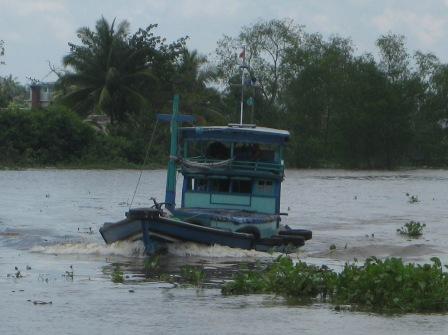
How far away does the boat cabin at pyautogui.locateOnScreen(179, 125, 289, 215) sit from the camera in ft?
76.0

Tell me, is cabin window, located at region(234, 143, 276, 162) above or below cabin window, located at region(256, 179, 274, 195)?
above

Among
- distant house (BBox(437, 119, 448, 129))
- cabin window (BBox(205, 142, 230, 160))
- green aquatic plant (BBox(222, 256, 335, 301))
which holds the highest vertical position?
distant house (BBox(437, 119, 448, 129))

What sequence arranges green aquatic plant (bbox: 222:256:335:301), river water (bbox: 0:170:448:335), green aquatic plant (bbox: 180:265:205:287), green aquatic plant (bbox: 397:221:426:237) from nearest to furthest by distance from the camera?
river water (bbox: 0:170:448:335)
green aquatic plant (bbox: 222:256:335:301)
green aquatic plant (bbox: 180:265:205:287)
green aquatic plant (bbox: 397:221:426:237)

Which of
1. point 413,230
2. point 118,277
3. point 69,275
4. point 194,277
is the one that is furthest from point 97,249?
point 413,230

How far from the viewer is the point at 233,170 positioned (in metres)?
23.1

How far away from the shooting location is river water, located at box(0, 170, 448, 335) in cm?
1276

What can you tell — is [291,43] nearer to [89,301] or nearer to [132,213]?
[132,213]

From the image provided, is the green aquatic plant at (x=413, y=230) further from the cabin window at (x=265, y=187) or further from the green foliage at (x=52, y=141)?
the green foliage at (x=52, y=141)

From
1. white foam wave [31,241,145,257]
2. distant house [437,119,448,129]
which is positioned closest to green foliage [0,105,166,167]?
distant house [437,119,448,129]

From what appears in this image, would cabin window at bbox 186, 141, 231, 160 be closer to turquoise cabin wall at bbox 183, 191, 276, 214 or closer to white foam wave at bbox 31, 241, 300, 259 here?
turquoise cabin wall at bbox 183, 191, 276, 214

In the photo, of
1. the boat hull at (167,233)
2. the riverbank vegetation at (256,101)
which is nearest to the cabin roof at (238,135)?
the boat hull at (167,233)

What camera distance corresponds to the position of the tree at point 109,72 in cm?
6081

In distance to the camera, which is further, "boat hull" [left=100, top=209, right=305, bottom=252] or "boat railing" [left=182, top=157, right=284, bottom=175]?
"boat railing" [left=182, top=157, right=284, bottom=175]

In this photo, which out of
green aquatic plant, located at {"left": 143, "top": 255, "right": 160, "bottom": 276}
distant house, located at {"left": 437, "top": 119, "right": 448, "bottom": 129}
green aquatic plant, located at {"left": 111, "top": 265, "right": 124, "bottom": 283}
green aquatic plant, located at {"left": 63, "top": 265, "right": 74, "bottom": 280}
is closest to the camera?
green aquatic plant, located at {"left": 111, "top": 265, "right": 124, "bottom": 283}
